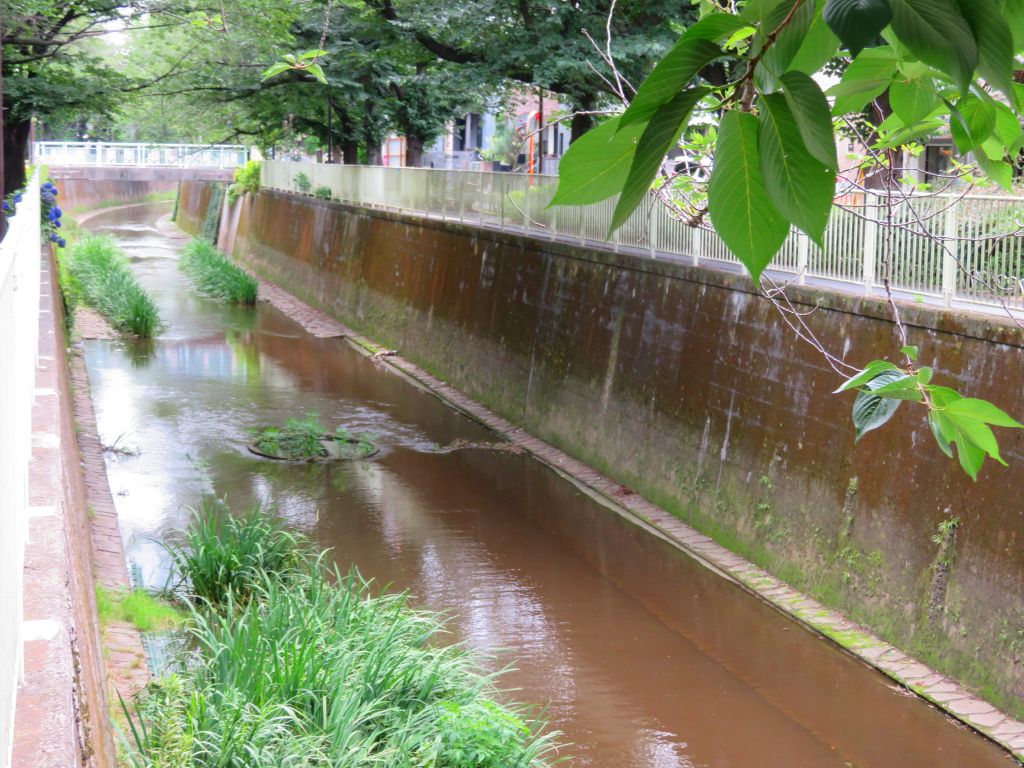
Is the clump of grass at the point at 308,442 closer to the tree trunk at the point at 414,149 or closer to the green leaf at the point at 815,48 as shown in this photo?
the green leaf at the point at 815,48

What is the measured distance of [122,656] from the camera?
648 centimetres

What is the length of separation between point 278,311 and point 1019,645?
22.3 meters

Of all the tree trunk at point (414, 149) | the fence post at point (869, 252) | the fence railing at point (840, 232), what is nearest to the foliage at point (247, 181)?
the tree trunk at point (414, 149)

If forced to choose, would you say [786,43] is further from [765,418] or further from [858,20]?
[765,418]

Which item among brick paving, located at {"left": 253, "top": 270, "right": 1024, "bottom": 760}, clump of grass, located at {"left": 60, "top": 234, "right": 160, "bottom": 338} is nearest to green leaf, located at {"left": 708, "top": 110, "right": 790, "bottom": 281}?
brick paving, located at {"left": 253, "top": 270, "right": 1024, "bottom": 760}

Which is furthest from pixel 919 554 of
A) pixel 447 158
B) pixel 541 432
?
pixel 447 158

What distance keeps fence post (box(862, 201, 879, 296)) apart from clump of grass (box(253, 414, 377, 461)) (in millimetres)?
6651

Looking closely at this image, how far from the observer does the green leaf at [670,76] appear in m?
1.17

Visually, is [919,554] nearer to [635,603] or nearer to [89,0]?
[635,603]

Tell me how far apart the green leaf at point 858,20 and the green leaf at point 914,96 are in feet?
1.58

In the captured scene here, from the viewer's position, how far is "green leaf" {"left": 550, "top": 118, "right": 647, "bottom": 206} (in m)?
1.28

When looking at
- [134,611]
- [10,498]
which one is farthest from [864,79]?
[134,611]

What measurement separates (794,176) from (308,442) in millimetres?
13631

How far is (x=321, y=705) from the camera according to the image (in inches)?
226
